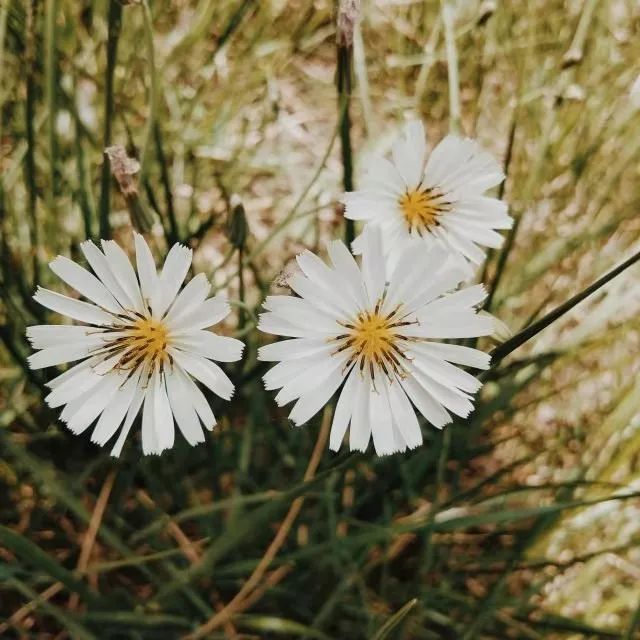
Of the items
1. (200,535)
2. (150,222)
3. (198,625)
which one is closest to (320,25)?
(150,222)

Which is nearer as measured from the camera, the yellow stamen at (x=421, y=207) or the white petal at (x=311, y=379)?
the white petal at (x=311, y=379)

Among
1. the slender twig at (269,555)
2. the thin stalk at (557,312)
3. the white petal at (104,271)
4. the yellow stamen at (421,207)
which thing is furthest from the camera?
the slender twig at (269,555)

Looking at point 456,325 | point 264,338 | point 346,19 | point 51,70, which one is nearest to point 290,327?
point 456,325

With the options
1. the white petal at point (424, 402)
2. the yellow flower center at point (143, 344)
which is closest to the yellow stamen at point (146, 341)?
the yellow flower center at point (143, 344)

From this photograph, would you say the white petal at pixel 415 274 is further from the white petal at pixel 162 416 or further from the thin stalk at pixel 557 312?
the white petal at pixel 162 416

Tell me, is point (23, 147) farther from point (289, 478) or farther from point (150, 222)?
point (289, 478)

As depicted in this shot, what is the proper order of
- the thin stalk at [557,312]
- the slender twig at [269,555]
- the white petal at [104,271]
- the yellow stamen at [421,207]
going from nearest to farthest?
the thin stalk at [557,312] → the white petal at [104,271] → the yellow stamen at [421,207] → the slender twig at [269,555]

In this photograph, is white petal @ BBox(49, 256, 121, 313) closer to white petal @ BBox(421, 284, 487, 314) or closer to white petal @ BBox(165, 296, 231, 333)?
white petal @ BBox(165, 296, 231, 333)

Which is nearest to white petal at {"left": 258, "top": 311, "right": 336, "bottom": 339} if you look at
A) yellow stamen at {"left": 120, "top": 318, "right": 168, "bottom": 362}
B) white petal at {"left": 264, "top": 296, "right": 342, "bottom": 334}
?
white petal at {"left": 264, "top": 296, "right": 342, "bottom": 334}
